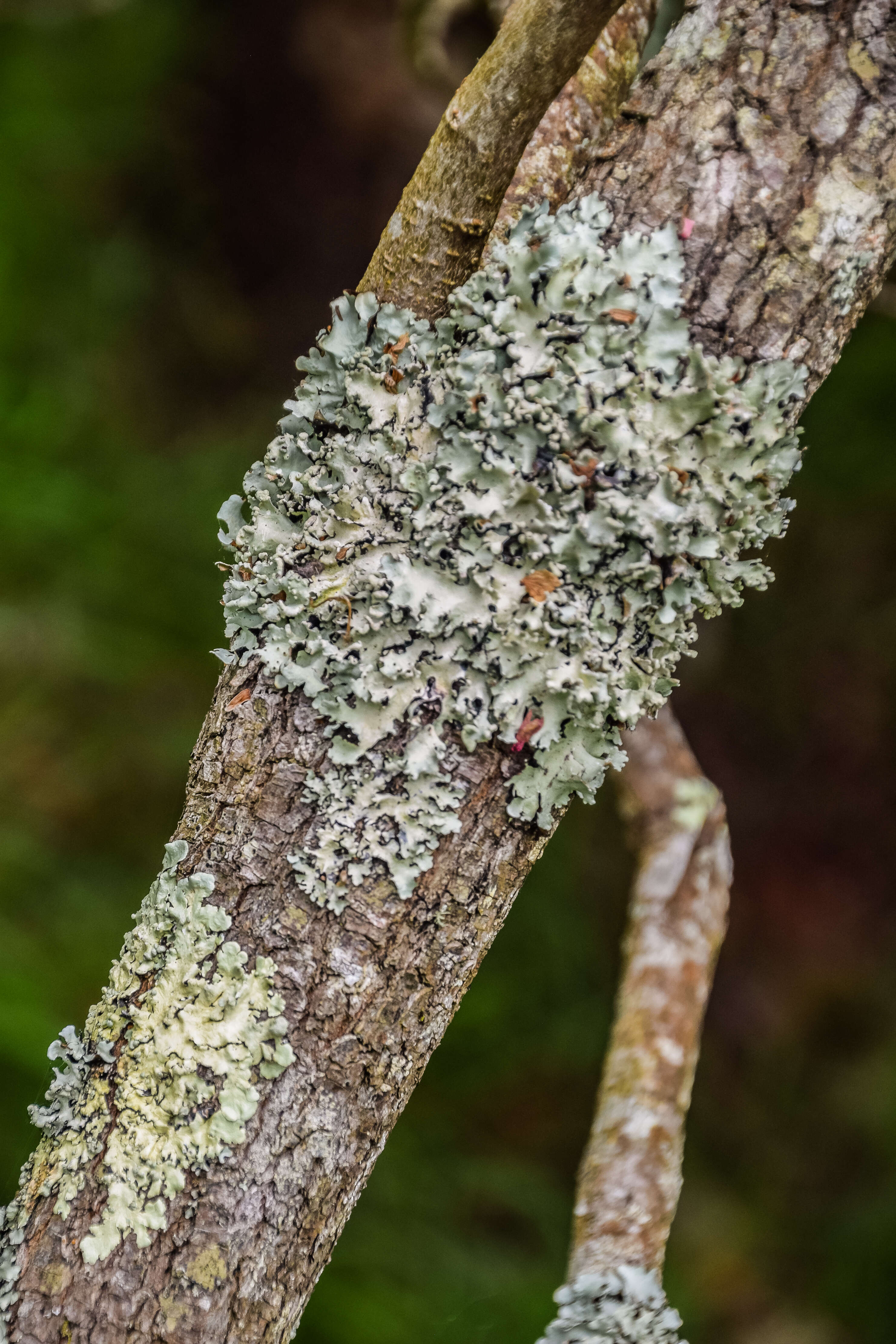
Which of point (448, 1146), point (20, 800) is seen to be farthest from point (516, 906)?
point (20, 800)

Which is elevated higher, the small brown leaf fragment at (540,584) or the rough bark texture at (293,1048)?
the small brown leaf fragment at (540,584)

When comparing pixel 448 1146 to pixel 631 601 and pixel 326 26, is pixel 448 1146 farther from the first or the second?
pixel 326 26

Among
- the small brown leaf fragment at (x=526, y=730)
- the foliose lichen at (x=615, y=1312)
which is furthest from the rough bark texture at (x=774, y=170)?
the foliose lichen at (x=615, y=1312)

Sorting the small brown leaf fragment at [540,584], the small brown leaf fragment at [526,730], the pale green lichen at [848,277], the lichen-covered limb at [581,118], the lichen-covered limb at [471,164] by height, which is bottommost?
the small brown leaf fragment at [526,730]

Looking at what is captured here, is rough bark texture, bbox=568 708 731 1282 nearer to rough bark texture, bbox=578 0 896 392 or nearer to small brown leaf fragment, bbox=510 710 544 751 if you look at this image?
small brown leaf fragment, bbox=510 710 544 751

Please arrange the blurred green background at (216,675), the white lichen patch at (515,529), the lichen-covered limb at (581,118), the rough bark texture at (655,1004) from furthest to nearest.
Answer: the blurred green background at (216,675) < the rough bark texture at (655,1004) < the lichen-covered limb at (581,118) < the white lichen patch at (515,529)

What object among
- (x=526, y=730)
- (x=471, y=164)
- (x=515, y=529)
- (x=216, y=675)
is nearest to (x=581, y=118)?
(x=471, y=164)

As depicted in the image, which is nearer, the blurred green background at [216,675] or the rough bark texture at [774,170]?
the rough bark texture at [774,170]

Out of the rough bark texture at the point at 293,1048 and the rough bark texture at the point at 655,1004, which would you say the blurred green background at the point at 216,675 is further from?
the rough bark texture at the point at 293,1048
